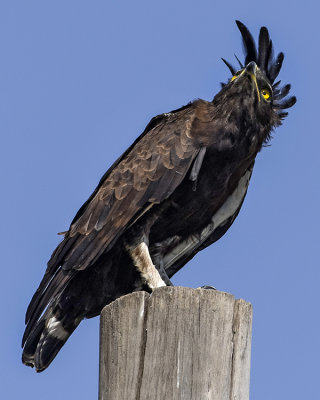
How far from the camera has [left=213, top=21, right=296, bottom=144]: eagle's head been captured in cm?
602

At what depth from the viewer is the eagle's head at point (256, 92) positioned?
602 centimetres

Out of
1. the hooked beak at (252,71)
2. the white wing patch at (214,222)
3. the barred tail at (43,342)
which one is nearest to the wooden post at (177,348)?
the barred tail at (43,342)

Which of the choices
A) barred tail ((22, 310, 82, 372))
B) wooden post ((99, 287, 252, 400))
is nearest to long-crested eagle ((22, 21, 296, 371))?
barred tail ((22, 310, 82, 372))

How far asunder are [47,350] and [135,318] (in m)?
1.87

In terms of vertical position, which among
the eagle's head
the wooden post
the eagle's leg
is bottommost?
the wooden post

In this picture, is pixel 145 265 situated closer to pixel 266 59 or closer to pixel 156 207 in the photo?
pixel 156 207

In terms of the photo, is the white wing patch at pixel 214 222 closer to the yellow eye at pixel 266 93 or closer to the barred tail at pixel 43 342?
the yellow eye at pixel 266 93

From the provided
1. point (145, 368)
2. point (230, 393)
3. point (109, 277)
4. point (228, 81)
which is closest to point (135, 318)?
point (145, 368)

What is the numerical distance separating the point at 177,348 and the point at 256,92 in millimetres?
2917

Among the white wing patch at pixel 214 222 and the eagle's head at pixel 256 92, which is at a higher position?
the eagle's head at pixel 256 92

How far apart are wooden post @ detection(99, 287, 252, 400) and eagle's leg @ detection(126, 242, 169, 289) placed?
1686 millimetres

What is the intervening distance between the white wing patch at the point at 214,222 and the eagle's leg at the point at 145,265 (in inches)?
19.7

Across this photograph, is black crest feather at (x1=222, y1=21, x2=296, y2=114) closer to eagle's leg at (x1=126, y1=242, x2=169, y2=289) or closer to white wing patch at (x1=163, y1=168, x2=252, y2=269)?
white wing patch at (x1=163, y1=168, x2=252, y2=269)

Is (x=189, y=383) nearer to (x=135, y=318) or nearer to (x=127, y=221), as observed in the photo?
(x=135, y=318)
